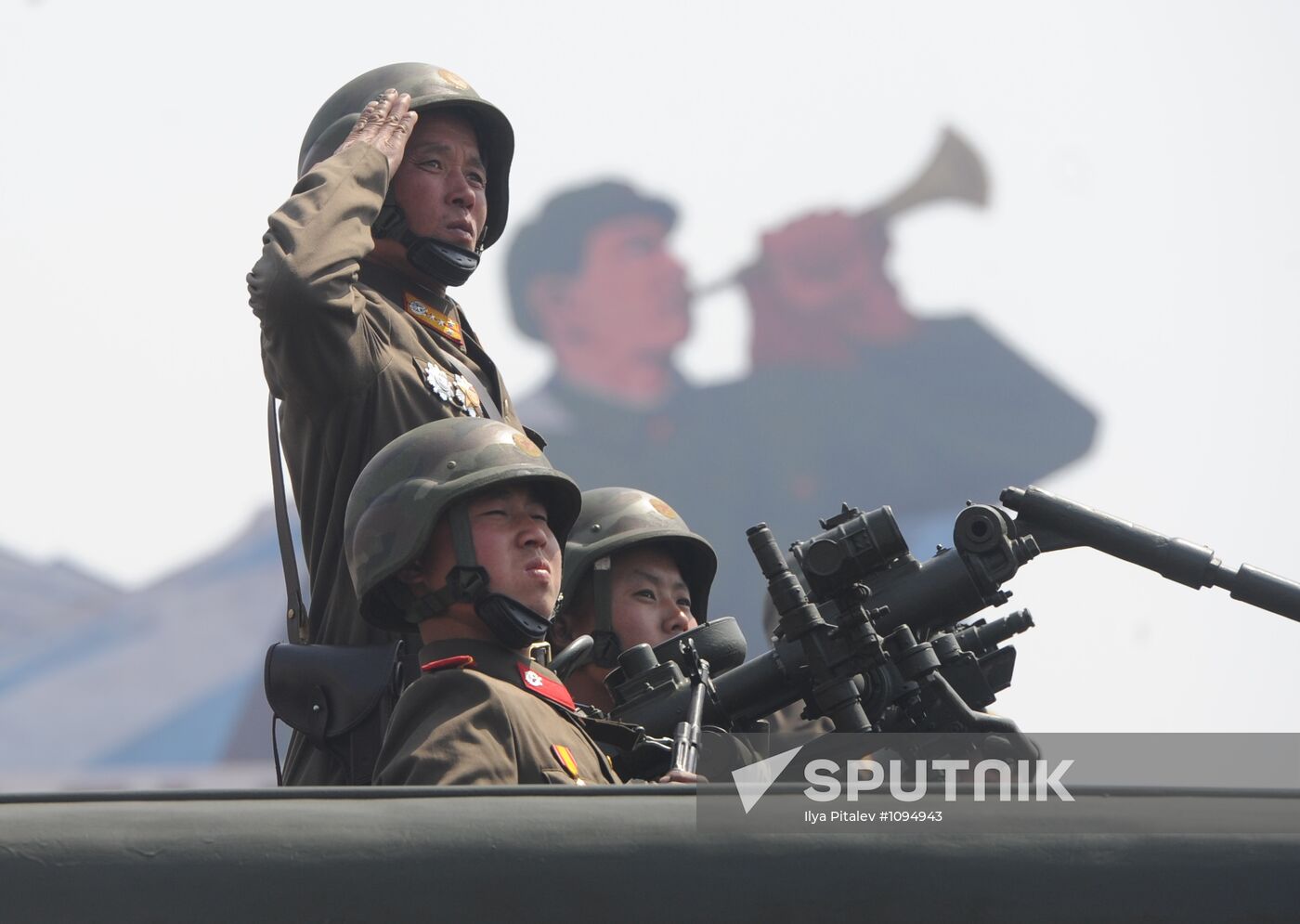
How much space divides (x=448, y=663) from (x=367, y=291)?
1.28 metres

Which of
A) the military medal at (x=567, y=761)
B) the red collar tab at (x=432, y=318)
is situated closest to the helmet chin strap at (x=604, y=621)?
the red collar tab at (x=432, y=318)

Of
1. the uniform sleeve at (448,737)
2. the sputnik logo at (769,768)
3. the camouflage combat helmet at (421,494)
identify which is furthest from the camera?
the camouflage combat helmet at (421,494)

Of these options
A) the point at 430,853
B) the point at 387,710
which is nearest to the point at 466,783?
the point at 430,853

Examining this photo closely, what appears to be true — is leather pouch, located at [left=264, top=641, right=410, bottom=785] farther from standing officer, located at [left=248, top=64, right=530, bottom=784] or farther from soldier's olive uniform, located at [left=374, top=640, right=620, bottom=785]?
soldier's olive uniform, located at [left=374, top=640, right=620, bottom=785]

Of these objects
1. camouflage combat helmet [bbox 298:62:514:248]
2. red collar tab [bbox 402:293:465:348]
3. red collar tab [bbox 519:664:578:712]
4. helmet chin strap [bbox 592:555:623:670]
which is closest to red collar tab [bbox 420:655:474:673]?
Result: red collar tab [bbox 519:664:578:712]

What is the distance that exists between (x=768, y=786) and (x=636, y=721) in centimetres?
177

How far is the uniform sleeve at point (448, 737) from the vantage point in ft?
10.7

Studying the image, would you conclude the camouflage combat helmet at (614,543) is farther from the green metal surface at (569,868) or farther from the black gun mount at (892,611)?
the green metal surface at (569,868)

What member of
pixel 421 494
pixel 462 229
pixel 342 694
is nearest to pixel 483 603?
pixel 421 494

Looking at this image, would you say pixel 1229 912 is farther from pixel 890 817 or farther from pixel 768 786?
pixel 768 786

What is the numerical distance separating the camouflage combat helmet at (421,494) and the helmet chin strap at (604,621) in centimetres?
126

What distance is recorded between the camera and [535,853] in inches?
109

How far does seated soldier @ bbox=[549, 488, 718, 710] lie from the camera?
545 centimetres

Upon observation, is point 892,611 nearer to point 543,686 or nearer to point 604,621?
point 543,686
